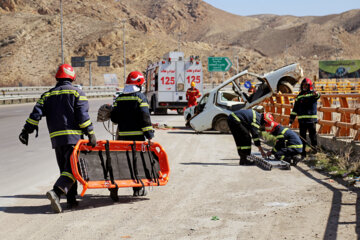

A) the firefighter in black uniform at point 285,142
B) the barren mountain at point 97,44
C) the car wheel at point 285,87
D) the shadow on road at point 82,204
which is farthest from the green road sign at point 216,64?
the shadow on road at point 82,204

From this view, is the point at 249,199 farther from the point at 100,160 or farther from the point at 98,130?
the point at 98,130

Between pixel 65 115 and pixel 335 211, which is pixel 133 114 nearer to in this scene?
pixel 65 115

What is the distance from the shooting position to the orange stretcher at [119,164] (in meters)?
7.14

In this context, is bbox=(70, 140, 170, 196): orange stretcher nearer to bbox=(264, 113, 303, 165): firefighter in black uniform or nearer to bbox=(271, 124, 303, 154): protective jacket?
bbox=(264, 113, 303, 165): firefighter in black uniform

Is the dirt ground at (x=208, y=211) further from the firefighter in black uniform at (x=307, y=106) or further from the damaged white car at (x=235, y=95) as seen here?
the damaged white car at (x=235, y=95)

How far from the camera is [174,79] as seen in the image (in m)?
29.2

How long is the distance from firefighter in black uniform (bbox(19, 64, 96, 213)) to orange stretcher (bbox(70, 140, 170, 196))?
0.14m

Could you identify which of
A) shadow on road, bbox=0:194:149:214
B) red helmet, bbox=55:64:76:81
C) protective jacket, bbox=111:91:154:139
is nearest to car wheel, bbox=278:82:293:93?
protective jacket, bbox=111:91:154:139

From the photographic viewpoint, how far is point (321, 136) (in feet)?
44.9

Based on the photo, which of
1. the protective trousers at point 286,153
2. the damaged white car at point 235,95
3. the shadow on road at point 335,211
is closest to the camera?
the shadow on road at point 335,211

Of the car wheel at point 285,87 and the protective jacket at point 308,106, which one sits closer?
the protective jacket at point 308,106

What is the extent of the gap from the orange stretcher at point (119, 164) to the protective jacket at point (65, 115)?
0.19 metres

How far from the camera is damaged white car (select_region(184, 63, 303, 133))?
16578 mm

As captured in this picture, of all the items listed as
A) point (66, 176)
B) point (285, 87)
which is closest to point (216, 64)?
point (285, 87)
